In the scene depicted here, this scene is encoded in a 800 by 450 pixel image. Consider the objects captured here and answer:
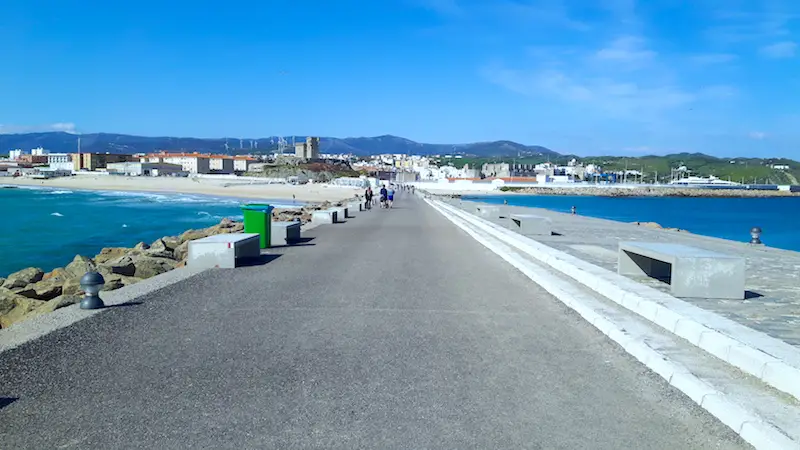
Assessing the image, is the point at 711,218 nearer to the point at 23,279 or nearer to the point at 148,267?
the point at 148,267

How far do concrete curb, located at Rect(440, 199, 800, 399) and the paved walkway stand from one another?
681 millimetres

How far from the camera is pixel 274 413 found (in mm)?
4840

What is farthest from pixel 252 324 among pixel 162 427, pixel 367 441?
pixel 367 441

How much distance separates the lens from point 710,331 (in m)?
6.39

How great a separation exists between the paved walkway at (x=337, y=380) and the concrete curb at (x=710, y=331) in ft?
2.23

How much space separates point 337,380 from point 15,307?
816cm

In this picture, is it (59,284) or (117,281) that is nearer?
(117,281)

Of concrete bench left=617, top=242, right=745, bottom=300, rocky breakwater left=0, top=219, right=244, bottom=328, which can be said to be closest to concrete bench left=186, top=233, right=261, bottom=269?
rocky breakwater left=0, top=219, right=244, bottom=328

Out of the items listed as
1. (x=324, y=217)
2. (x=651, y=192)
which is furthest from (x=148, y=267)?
(x=651, y=192)

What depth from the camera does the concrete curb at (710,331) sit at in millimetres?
5270

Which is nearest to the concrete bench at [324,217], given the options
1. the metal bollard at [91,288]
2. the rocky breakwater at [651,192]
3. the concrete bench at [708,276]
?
the metal bollard at [91,288]

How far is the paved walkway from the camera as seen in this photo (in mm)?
4488

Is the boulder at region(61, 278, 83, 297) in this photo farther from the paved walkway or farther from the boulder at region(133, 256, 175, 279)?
the paved walkway

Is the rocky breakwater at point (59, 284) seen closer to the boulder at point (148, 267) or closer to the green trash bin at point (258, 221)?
the boulder at point (148, 267)
